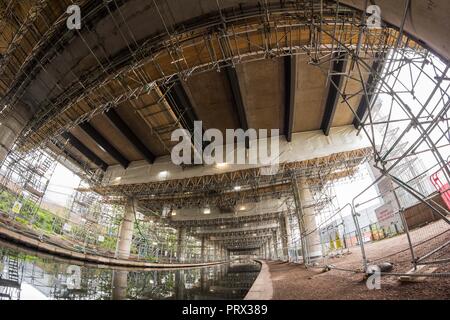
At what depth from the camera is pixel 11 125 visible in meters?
7.64

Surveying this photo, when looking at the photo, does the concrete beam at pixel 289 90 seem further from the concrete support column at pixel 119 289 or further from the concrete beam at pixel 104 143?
the concrete beam at pixel 104 143

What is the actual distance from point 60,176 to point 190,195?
10317 millimetres

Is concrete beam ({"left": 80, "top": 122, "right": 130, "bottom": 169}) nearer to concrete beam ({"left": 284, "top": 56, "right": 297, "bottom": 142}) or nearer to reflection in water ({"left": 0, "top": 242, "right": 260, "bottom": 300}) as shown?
reflection in water ({"left": 0, "top": 242, "right": 260, "bottom": 300})

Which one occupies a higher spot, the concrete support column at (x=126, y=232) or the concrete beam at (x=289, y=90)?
the concrete beam at (x=289, y=90)

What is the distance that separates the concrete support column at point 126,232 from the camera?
15.0 m

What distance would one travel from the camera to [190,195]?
59.4 feet

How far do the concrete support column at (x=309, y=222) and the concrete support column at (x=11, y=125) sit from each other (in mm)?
13921

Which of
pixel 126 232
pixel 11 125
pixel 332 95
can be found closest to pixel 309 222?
pixel 332 95

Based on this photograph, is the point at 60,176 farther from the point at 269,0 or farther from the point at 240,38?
the point at 269,0

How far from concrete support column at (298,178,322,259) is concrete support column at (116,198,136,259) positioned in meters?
12.4

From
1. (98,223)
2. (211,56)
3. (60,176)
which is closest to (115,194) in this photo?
(98,223)

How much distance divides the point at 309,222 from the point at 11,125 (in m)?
15.0
